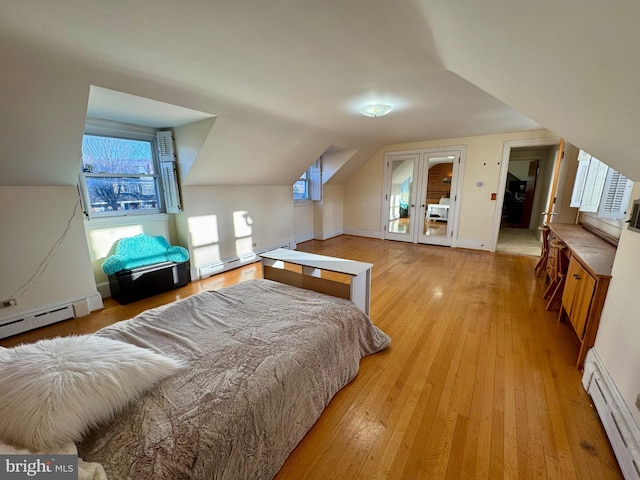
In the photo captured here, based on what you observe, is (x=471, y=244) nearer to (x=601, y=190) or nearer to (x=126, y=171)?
(x=601, y=190)

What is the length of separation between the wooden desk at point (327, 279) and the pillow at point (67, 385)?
1127mm

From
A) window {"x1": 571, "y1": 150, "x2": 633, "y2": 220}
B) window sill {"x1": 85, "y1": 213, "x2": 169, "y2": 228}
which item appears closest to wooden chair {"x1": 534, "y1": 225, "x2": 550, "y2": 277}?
window {"x1": 571, "y1": 150, "x2": 633, "y2": 220}

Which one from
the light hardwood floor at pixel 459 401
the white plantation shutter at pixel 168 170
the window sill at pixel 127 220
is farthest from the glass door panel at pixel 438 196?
the window sill at pixel 127 220

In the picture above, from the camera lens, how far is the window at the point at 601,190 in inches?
89.7

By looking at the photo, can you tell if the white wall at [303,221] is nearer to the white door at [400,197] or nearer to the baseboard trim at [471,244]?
the white door at [400,197]

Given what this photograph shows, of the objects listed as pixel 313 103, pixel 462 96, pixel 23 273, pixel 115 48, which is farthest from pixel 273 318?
pixel 462 96

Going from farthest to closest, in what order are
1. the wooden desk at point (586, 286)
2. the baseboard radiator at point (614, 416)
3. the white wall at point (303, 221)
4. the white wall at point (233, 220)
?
1. the white wall at point (303, 221)
2. the white wall at point (233, 220)
3. the wooden desk at point (586, 286)
4. the baseboard radiator at point (614, 416)

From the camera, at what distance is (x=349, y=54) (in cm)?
177

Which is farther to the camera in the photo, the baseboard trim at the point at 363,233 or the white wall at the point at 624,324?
the baseboard trim at the point at 363,233

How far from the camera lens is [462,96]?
2.61m

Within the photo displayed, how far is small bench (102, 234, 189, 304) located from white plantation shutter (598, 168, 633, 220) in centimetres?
461

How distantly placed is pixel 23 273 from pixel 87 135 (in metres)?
1.58

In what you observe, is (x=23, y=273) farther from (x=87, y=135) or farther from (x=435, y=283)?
(x=435, y=283)

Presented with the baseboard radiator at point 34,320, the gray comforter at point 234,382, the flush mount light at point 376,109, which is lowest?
the baseboard radiator at point 34,320
